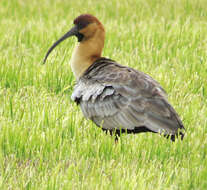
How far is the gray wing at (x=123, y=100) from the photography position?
437 centimetres

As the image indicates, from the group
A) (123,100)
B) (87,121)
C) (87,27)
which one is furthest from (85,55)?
(123,100)

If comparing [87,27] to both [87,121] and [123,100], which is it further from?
[123,100]

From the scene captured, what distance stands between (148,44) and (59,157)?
13.8ft

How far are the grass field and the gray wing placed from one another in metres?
0.19

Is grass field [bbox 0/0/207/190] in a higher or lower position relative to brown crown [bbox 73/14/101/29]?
lower

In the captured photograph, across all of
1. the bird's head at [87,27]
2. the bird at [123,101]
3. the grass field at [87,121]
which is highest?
the bird's head at [87,27]

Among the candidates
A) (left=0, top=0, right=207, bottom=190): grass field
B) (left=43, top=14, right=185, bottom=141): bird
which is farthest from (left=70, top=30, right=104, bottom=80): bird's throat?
(left=0, top=0, right=207, bottom=190): grass field

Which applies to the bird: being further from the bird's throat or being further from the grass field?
the grass field

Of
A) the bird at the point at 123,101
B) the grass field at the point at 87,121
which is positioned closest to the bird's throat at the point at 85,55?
the bird at the point at 123,101

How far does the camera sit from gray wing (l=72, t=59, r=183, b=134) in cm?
437

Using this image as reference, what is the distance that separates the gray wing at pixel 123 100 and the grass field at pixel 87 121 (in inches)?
7.6

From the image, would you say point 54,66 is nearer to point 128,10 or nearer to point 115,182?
point 115,182

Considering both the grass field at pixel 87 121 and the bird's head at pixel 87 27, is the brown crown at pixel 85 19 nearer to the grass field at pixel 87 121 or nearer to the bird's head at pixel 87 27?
the bird's head at pixel 87 27

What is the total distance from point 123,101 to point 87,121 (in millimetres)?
708
